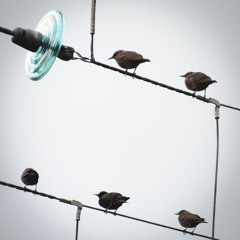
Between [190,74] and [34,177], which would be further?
[34,177]

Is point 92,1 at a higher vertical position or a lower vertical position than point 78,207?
higher

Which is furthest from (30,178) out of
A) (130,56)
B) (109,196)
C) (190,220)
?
(130,56)

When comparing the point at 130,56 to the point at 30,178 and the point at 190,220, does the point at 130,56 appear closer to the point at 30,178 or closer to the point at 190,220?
the point at 30,178

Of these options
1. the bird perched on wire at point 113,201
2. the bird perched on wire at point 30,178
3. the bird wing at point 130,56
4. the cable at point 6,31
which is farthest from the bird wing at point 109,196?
the cable at point 6,31

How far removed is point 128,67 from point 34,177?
351cm

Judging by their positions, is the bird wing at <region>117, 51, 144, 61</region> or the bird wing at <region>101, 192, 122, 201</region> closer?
the bird wing at <region>117, 51, 144, 61</region>

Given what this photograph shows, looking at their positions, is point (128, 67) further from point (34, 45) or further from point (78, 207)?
point (34, 45)

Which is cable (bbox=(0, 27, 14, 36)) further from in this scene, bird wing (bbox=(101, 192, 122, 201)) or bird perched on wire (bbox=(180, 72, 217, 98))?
bird wing (bbox=(101, 192, 122, 201))

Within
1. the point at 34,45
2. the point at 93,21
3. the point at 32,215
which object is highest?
the point at 32,215

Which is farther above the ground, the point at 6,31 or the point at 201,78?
the point at 201,78

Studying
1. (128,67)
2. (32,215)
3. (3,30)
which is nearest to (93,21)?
(3,30)

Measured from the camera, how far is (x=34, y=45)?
6.90 meters

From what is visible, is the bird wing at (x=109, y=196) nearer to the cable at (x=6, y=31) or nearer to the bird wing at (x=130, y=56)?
the bird wing at (x=130, y=56)

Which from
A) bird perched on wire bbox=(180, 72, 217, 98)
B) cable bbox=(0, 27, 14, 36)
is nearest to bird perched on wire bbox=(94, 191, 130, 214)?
bird perched on wire bbox=(180, 72, 217, 98)
